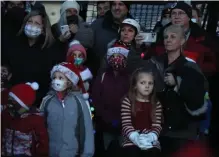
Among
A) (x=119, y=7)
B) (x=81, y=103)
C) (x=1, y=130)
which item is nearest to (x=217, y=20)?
(x=119, y=7)

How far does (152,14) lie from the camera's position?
7.53m

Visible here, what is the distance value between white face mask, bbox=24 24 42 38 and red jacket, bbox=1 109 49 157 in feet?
3.30

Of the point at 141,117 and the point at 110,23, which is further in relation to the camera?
the point at 110,23

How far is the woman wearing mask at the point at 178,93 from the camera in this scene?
5.47m

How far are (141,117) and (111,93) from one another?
0.45 metres

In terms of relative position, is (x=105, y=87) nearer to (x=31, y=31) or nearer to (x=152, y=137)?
(x=152, y=137)

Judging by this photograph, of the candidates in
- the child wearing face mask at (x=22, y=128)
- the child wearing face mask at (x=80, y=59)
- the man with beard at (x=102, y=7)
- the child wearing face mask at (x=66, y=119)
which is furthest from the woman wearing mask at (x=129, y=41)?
the child wearing face mask at (x=22, y=128)

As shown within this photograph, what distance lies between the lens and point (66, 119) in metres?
5.39

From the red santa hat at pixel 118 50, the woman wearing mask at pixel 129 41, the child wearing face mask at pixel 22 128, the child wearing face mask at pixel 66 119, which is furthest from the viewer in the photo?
the woman wearing mask at pixel 129 41

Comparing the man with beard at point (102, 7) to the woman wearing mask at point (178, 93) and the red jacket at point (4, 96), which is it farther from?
the red jacket at point (4, 96)

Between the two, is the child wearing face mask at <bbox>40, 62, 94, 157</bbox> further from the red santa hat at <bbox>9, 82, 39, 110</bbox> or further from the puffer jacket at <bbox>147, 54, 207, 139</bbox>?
the puffer jacket at <bbox>147, 54, 207, 139</bbox>

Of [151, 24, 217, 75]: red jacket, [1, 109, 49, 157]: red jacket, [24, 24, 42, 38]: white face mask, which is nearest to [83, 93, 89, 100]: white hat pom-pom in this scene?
[1, 109, 49, 157]: red jacket

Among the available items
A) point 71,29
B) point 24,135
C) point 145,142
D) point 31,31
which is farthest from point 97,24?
point 24,135

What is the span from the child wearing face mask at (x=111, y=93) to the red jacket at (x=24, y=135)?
2.32 ft
